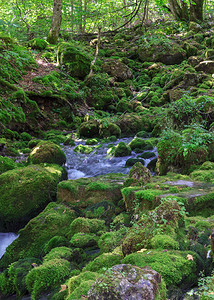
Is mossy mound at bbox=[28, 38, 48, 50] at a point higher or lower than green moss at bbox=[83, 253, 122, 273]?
higher

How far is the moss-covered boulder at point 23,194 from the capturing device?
563cm

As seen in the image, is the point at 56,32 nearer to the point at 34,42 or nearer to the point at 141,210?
the point at 34,42

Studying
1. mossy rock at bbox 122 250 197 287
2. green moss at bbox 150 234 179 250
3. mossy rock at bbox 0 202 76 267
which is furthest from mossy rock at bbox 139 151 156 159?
mossy rock at bbox 122 250 197 287

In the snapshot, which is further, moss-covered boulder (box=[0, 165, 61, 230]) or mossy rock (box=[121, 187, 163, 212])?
moss-covered boulder (box=[0, 165, 61, 230])

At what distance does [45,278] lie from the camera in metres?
3.29

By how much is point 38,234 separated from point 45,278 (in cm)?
157

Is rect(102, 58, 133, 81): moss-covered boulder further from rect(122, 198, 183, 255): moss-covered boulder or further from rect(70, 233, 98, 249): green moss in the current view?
rect(122, 198, 183, 255): moss-covered boulder

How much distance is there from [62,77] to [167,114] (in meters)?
8.60

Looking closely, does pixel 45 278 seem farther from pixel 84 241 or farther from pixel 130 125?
pixel 130 125

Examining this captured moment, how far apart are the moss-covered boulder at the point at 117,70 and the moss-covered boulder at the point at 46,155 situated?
1153cm

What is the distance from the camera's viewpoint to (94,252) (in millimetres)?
3939

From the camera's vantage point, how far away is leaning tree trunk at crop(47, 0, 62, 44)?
17200 millimetres

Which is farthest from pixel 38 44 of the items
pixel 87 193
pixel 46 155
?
pixel 87 193

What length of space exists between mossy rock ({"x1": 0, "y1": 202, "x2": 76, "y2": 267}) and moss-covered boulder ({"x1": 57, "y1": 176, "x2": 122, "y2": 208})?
467 mm
